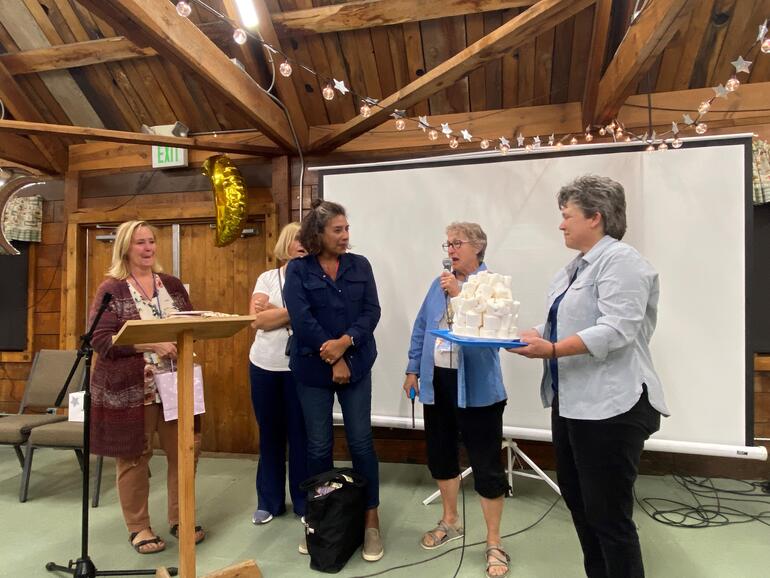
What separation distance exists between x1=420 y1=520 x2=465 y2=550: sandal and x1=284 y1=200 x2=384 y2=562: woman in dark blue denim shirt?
0.22m

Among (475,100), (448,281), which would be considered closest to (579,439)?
(448,281)

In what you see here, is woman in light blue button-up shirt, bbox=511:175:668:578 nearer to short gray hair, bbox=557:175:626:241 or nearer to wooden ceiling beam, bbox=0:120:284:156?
short gray hair, bbox=557:175:626:241

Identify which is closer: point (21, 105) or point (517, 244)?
point (517, 244)

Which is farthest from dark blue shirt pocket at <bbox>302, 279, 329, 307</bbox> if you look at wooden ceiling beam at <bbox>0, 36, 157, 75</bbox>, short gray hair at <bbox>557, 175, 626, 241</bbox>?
wooden ceiling beam at <bbox>0, 36, 157, 75</bbox>

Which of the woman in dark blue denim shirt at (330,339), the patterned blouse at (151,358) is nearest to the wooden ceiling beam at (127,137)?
the patterned blouse at (151,358)

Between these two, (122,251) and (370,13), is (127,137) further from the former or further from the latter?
(370,13)

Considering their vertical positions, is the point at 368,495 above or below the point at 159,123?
below

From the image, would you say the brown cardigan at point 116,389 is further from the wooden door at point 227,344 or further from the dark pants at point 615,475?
the dark pants at point 615,475

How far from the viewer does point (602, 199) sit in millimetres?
1448

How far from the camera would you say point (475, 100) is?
126 inches

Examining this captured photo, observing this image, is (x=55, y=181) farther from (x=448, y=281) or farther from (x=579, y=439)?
(x=579, y=439)

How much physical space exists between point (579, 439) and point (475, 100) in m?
2.48

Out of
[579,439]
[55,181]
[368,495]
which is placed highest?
[55,181]

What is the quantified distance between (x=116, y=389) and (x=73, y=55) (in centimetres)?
253
